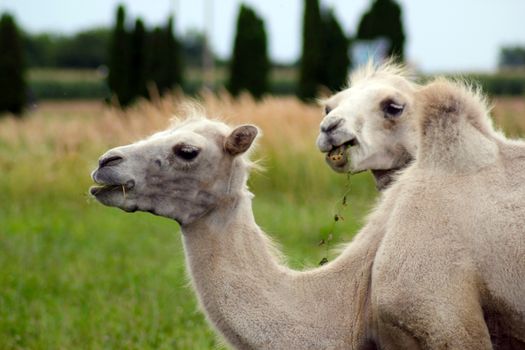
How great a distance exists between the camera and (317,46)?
34.2 metres

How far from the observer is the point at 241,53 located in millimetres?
38688

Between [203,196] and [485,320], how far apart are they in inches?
65.6

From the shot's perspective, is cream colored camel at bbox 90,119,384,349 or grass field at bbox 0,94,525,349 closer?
cream colored camel at bbox 90,119,384,349

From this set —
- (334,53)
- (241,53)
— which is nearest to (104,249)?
(334,53)

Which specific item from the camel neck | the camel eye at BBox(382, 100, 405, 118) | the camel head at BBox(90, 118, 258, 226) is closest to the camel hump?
the camel neck

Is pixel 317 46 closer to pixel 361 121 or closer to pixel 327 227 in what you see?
Answer: pixel 327 227

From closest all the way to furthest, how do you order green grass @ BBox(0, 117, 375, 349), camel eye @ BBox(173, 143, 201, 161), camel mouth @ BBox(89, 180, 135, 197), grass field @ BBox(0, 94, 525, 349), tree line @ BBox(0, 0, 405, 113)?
camel mouth @ BBox(89, 180, 135, 197) → camel eye @ BBox(173, 143, 201, 161) → green grass @ BBox(0, 117, 375, 349) → grass field @ BBox(0, 94, 525, 349) → tree line @ BBox(0, 0, 405, 113)

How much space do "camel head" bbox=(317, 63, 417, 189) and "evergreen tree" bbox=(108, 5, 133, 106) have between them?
3048 centimetres

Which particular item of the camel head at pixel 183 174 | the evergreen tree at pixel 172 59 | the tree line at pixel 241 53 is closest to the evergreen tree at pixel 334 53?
the tree line at pixel 241 53

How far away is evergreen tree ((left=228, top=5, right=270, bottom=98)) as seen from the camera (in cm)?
3834

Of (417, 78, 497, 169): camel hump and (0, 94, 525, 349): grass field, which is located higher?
(417, 78, 497, 169): camel hump

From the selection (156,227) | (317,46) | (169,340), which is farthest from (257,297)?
(317,46)

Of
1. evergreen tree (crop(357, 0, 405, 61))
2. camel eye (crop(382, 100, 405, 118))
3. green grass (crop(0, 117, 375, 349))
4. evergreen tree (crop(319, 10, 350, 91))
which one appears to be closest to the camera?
camel eye (crop(382, 100, 405, 118))

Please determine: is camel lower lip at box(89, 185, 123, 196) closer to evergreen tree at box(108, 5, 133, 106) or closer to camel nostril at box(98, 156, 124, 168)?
camel nostril at box(98, 156, 124, 168)
